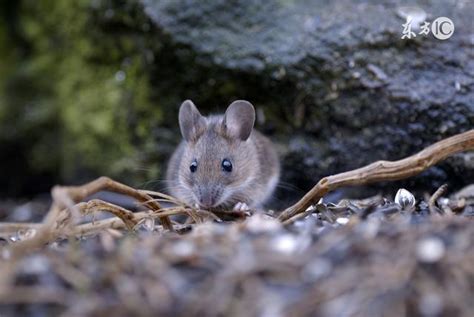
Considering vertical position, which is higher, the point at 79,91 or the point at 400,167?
the point at 400,167

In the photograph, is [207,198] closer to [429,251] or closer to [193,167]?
[193,167]

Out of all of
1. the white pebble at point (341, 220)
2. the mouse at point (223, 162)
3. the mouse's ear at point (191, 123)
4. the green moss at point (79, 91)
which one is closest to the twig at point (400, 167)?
the white pebble at point (341, 220)

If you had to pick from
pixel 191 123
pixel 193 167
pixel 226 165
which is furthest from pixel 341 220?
pixel 191 123

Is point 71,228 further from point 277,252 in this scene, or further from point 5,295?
point 277,252

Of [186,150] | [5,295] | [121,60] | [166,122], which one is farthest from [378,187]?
[5,295]

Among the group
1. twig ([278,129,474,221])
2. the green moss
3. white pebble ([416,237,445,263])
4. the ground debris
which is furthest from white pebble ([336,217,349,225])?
the green moss
